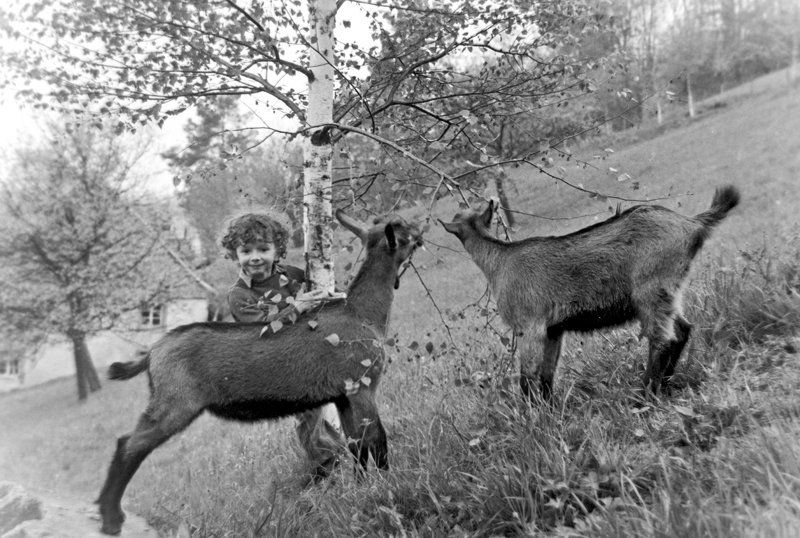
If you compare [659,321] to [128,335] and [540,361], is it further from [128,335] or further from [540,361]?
[128,335]

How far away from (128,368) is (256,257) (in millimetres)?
1294

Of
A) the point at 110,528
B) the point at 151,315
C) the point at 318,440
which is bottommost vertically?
the point at 151,315

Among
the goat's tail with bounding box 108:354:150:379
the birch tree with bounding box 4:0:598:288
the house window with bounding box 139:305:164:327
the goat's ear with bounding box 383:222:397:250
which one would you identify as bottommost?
the house window with bounding box 139:305:164:327

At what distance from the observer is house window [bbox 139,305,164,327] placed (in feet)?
63.8

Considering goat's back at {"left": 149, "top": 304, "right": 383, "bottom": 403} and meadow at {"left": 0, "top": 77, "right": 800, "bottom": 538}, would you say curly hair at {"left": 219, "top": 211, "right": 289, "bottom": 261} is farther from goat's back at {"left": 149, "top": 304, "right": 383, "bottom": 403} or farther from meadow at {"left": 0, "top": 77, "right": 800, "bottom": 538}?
meadow at {"left": 0, "top": 77, "right": 800, "bottom": 538}

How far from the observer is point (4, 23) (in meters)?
5.07

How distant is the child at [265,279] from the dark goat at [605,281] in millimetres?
1489

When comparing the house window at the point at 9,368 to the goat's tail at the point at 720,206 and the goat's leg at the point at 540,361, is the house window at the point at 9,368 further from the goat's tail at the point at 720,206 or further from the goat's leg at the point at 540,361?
the goat's tail at the point at 720,206

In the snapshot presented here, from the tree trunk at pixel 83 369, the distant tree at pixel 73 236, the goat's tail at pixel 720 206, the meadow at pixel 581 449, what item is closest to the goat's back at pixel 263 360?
the meadow at pixel 581 449

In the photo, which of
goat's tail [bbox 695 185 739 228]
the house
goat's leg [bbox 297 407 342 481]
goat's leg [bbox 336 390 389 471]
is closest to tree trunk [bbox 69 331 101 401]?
the house

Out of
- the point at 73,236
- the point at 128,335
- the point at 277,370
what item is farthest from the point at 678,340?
the point at 128,335

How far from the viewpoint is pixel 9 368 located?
24828 mm

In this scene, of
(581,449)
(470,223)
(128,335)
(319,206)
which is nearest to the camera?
(581,449)

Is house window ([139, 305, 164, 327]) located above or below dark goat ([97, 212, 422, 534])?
below
